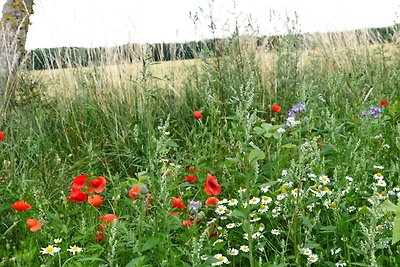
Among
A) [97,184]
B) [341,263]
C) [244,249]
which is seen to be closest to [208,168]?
[97,184]

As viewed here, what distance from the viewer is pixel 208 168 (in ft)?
11.4

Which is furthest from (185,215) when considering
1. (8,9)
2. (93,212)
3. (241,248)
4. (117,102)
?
(8,9)

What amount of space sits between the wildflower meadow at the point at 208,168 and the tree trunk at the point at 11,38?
170mm

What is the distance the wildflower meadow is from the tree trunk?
0.56 feet

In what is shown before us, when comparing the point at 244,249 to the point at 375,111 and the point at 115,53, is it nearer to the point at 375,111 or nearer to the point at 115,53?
Answer: the point at 375,111

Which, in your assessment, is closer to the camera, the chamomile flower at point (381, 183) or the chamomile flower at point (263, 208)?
the chamomile flower at point (263, 208)

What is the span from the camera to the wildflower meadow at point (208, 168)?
235 cm

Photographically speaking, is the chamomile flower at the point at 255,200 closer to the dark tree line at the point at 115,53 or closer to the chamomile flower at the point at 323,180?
the chamomile flower at the point at 323,180

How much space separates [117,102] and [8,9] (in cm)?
156

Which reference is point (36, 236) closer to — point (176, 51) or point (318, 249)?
point (318, 249)

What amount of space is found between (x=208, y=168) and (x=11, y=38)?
310 centimetres

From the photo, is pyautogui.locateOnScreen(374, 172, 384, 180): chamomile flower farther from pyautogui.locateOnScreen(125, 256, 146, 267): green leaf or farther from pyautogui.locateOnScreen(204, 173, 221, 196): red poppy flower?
pyautogui.locateOnScreen(125, 256, 146, 267): green leaf

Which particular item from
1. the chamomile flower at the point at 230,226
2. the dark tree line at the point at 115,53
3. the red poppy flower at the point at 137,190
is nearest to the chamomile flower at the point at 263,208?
the chamomile flower at the point at 230,226

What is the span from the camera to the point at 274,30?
6371mm
